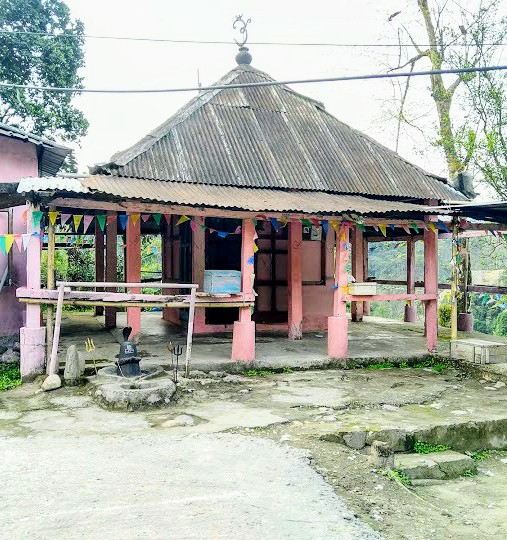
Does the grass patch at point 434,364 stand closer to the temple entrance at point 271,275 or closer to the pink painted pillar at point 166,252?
the temple entrance at point 271,275

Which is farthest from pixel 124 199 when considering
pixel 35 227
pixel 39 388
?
pixel 39 388

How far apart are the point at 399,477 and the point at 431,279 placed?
646 centimetres

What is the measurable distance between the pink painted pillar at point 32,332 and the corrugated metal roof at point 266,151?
7.10 ft

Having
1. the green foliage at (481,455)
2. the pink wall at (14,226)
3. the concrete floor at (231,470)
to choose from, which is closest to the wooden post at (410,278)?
the concrete floor at (231,470)

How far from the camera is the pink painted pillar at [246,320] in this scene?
985cm

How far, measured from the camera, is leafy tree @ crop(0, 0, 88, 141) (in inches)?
757

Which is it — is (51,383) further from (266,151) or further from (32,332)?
(266,151)

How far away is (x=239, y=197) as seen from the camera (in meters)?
10.1

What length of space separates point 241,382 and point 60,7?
56.3ft

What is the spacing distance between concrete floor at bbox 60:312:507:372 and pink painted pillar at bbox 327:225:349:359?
276mm

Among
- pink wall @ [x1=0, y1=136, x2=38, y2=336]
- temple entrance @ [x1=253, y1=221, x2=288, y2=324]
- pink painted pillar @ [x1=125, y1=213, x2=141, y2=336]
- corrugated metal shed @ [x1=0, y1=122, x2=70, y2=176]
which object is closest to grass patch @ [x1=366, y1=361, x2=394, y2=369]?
temple entrance @ [x1=253, y1=221, x2=288, y2=324]

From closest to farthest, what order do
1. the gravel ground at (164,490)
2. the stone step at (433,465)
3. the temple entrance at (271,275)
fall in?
the gravel ground at (164,490) < the stone step at (433,465) < the temple entrance at (271,275)

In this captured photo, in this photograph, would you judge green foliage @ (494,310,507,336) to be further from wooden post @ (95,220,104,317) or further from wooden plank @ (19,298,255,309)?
wooden plank @ (19,298,255,309)

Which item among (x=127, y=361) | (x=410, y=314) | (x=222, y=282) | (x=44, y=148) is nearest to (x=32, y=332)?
(x=127, y=361)
